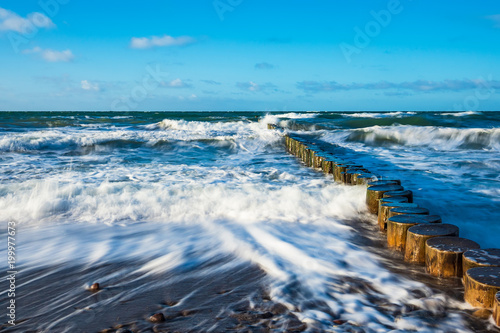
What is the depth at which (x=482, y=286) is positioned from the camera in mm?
1901

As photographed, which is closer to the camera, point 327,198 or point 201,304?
point 201,304

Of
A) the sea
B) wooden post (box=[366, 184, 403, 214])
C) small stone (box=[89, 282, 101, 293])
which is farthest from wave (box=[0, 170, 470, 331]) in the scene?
wooden post (box=[366, 184, 403, 214])

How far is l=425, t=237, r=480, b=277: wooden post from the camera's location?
2.32 metres

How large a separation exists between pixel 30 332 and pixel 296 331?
1.30 metres

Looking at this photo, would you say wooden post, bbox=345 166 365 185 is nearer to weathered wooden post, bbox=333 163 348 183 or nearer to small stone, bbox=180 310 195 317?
weathered wooden post, bbox=333 163 348 183

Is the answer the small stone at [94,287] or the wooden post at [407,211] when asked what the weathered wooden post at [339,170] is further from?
the small stone at [94,287]

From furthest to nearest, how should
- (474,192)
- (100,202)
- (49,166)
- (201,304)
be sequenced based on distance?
(49,166)
(474,192)
(100,202)
(201,304)

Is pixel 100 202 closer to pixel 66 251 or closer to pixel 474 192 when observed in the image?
pixel 66 251

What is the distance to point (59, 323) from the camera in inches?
79.1

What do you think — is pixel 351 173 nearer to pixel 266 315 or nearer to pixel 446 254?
pixel 446 254

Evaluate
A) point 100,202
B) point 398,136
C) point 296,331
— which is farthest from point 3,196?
point 398,136

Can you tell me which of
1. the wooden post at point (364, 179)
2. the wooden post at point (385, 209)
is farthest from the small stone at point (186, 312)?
the wooden post at point (364, 179)

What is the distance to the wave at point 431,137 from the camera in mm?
12609

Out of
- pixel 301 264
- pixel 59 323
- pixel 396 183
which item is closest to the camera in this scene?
pixel 59 323
